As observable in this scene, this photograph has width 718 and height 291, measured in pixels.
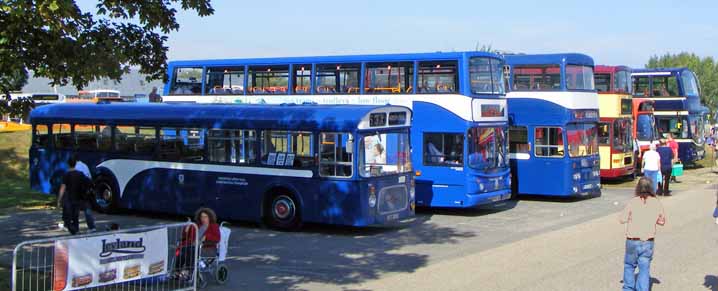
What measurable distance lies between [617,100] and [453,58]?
10570mm

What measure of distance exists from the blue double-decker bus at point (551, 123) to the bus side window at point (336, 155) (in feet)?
27.7

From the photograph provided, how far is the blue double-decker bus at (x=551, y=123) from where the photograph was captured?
2386 centimetres

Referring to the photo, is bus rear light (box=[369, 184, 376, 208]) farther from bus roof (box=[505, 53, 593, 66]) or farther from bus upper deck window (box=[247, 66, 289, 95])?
bus roof (box=[505, 53, 593, 66])

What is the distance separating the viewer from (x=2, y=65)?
10344 mm

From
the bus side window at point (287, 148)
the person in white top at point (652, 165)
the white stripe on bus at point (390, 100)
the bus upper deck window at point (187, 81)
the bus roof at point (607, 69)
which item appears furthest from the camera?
the bus roof at point (607, 69)

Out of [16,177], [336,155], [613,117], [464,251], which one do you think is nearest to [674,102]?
[613,117]

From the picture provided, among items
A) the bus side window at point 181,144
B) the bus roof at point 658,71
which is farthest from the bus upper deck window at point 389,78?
the bus roof at point 658,71

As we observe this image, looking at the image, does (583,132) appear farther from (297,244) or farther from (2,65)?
(2,65)

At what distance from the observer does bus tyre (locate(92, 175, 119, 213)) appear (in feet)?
68.4

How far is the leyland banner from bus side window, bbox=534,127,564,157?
15086mm

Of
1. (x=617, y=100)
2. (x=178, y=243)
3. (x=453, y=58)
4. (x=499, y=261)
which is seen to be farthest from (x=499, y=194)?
(x=178, y=243)

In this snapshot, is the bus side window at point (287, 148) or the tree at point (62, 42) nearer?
the tree at point (62, 42)

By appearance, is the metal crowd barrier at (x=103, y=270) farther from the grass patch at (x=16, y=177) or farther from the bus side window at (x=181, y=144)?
the grass patch at (x=16, y=177)

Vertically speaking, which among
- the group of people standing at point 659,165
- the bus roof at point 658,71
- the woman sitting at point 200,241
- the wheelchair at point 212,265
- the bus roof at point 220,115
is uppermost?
the bus roof at point 658,71
